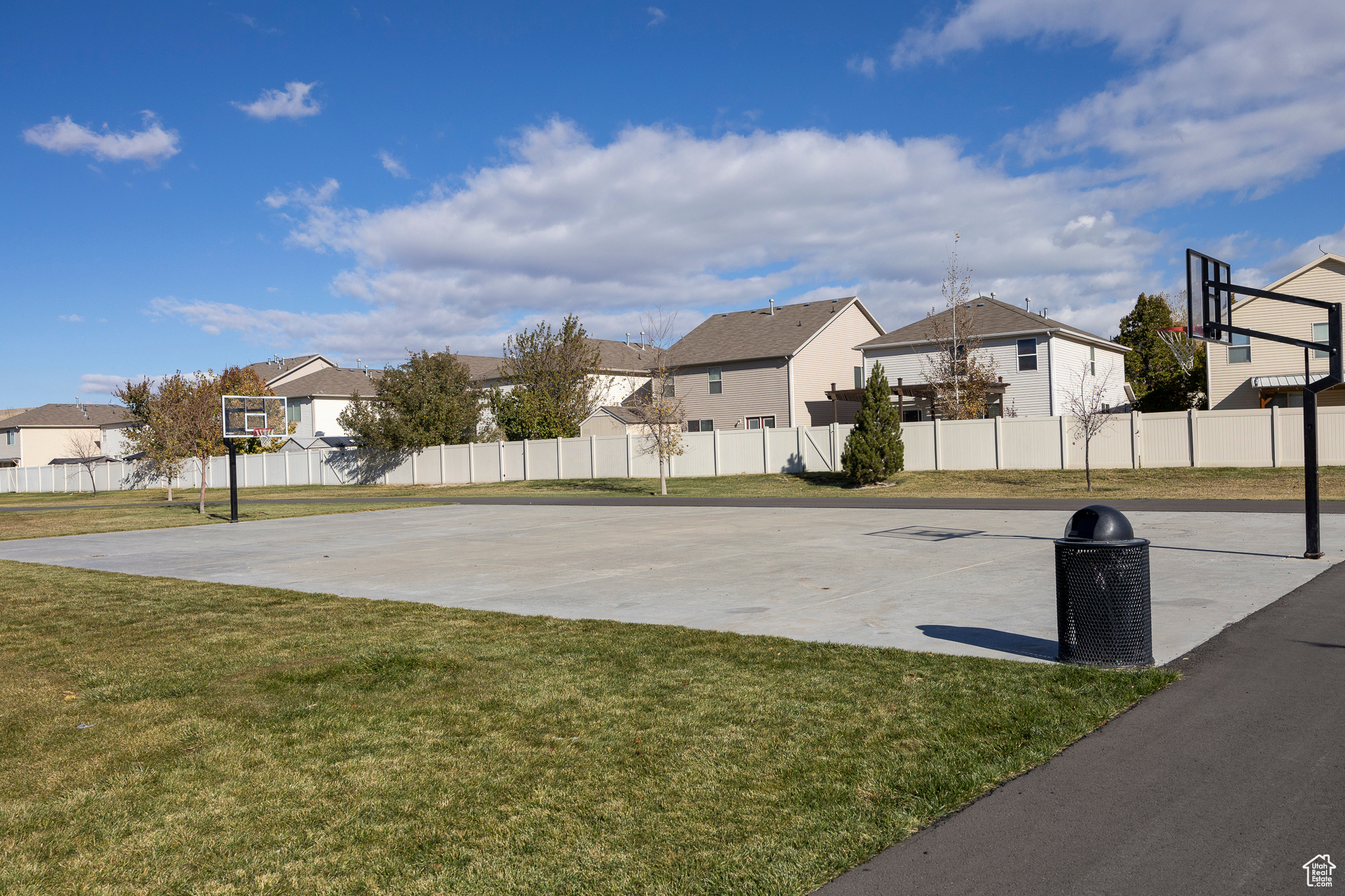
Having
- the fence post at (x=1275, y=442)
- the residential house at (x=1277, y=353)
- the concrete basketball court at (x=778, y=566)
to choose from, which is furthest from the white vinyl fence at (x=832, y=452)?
the concrete basketball court at (x=778, y=566)

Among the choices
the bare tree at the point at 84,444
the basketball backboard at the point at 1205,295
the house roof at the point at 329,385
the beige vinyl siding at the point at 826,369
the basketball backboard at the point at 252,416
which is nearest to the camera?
the basketball backboard at the point at 1205,295

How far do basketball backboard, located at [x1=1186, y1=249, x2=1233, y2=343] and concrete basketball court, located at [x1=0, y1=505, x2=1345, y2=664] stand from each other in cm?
329

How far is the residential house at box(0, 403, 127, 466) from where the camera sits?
271 ft

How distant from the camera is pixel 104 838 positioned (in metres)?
4.21

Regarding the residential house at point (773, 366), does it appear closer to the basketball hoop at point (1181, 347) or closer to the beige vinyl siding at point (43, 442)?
the basketball hoop at point (1181, 347)

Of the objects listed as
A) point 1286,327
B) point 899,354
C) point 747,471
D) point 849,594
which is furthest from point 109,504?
point 1286,327

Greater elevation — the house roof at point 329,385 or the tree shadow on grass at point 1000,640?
the house roof at point 329,385

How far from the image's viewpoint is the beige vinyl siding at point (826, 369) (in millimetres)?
48594

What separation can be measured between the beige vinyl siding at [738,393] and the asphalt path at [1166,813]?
42.1m

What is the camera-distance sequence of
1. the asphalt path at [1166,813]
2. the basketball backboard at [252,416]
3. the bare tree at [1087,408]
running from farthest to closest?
1. the basketball backboard at [252,416]
2. the bare tree at [1087,408]
3. the asphalt path at [1166,813]

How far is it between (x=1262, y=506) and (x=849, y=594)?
1523 cm

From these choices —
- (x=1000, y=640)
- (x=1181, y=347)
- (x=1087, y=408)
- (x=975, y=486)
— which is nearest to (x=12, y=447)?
(x=975, y=486)

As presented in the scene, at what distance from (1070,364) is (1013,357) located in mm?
2800

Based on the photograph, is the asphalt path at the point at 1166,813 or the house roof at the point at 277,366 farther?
the house roof at the point at 277,366
